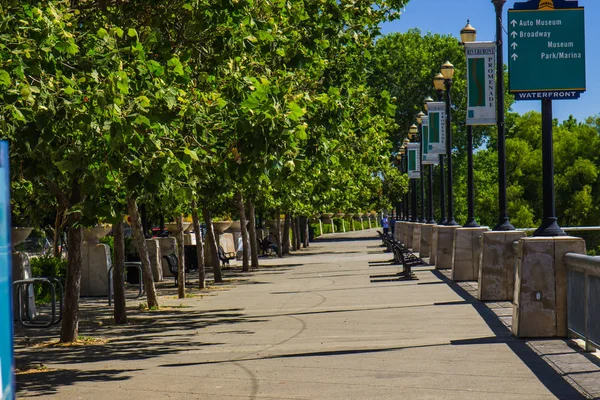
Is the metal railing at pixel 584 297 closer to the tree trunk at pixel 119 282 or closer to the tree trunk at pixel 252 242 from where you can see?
the tree trunk at pixel 119 282

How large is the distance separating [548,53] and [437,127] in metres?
19.3

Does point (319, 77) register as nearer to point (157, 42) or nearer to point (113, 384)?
point (157, 42)

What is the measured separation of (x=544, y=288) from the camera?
1240 cm

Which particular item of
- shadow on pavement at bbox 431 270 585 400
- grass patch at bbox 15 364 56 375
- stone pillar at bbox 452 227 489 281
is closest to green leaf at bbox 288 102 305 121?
shadow on pavement at bbox 431 270 585 400

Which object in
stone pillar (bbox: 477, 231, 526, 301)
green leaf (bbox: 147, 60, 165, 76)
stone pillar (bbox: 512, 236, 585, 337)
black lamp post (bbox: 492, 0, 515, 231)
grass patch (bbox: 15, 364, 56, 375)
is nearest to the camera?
green leaf (bbox: 147, 60, 165, 76)

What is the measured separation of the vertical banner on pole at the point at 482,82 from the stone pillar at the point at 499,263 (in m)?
3.49

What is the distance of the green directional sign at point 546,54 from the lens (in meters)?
12.7

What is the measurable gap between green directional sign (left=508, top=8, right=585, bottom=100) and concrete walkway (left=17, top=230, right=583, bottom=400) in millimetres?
3251

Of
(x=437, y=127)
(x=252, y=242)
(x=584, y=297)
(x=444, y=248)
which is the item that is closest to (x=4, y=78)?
(x=584, y=297)

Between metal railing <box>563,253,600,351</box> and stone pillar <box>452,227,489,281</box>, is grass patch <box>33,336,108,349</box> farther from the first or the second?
stone pillar <box>452,227,489,281</box>

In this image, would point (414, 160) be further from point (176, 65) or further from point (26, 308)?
point (176, 65)

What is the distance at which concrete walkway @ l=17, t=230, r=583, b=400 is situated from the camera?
9.48 m

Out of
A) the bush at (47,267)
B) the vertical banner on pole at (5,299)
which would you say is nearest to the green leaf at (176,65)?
the vertical banner on pole at (5,299)

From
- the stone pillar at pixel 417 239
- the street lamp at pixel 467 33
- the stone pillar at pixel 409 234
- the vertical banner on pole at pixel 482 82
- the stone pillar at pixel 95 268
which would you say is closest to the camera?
the vertical banner on pole at pixel 482 82
